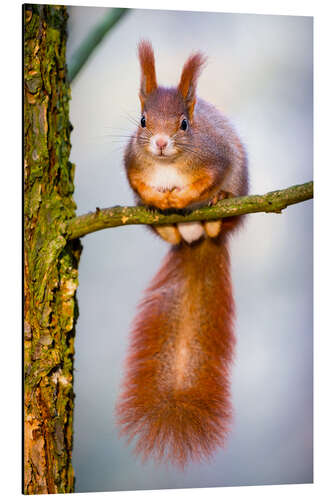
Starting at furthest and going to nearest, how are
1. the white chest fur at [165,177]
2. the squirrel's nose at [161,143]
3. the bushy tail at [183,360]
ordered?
the bushy tail at [183,360], the white chest fur at [165,177], the squirrel's nose at [161,143]

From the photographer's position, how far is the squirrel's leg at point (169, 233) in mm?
2920

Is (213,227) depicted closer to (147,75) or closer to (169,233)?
(169,233)

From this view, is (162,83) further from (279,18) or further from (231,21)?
(279,18)

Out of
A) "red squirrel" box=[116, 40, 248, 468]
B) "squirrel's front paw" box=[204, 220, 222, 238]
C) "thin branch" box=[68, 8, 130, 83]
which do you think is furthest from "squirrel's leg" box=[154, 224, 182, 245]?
"thin branch" box=[68, 8, 130, 83]

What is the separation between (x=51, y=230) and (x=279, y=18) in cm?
128

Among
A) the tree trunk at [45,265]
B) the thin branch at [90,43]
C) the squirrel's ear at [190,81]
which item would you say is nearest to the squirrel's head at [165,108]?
the squirrel's ear at [190,81]

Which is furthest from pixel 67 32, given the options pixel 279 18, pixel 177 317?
pixel 177 317

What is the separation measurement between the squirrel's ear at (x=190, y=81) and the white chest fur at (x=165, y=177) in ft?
0.69

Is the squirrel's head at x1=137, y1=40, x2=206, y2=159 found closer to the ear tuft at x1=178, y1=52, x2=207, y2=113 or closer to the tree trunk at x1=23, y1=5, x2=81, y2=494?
the ear tuft at x1=178, y1=52, x2=207, y2=113

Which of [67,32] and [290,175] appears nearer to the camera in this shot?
[67,32]

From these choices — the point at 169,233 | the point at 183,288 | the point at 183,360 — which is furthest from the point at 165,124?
the point at 183,360

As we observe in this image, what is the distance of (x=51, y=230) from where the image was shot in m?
2.70

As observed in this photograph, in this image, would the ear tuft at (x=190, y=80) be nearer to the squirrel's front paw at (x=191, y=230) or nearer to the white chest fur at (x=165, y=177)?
the white chest fur at (x=165, y=177)

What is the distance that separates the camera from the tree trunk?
8.76ft
